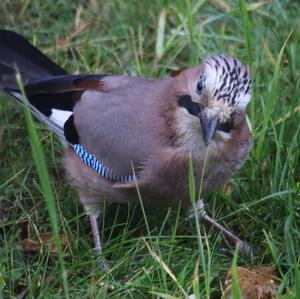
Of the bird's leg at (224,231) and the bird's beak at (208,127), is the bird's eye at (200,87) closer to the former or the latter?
the bird's beak at (208,127)

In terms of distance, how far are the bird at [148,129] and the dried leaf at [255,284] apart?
26cm

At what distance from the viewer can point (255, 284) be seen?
10.6ft

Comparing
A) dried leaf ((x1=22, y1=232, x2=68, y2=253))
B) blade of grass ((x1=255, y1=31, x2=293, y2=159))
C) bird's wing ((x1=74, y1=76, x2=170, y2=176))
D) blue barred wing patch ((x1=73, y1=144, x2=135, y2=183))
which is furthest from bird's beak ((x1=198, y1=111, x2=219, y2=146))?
dried leaf ((x1=22, y1=232, x2=68, y2=253))

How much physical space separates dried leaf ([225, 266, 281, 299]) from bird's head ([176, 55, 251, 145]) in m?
0.53

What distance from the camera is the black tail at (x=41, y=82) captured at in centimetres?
379

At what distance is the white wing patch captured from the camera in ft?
12.4

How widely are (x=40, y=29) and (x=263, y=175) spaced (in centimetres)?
180

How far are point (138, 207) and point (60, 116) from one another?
0.51m

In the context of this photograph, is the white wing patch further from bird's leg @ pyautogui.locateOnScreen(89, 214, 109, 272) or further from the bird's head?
the bird's head

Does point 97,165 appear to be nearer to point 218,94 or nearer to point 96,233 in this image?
point 96,233

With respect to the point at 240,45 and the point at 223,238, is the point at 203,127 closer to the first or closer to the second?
the point at 223,238

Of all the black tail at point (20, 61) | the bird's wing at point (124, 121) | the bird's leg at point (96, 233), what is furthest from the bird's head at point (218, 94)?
the black tail at point (20, 61)

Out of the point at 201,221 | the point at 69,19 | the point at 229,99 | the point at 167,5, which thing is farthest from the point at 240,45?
the point at 229,99

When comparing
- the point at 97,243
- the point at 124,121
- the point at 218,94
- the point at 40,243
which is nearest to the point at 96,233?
the point at 97,243
